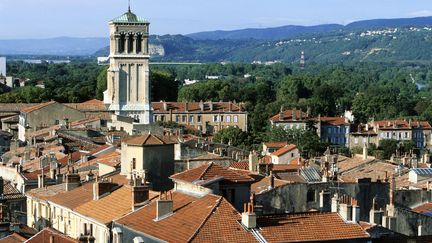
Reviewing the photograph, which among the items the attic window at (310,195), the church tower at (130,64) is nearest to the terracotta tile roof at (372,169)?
the attic window at (310,195)

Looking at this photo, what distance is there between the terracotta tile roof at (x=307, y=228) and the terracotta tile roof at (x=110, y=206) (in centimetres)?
499

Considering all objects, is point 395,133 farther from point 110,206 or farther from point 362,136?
point 110,206

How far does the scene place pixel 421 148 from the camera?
11069cm

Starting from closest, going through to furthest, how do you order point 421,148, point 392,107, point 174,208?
point 174,208 < point 421,148 < point 392,107

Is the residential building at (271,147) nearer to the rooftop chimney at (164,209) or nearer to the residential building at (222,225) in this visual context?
the residential building at (222,225)

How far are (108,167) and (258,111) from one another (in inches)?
3470

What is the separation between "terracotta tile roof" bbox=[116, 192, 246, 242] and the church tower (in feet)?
216

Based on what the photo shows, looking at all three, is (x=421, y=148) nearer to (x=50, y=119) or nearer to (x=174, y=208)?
(x=50, y=119)

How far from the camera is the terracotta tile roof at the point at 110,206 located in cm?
2902

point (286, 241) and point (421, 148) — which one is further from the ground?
point (286, 241)

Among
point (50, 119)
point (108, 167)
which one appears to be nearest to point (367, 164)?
point (108, 167)

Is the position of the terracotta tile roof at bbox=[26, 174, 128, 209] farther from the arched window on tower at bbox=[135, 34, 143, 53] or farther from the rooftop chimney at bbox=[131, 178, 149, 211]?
the arched window on tower at bbox=[135, 34, 143, 53]

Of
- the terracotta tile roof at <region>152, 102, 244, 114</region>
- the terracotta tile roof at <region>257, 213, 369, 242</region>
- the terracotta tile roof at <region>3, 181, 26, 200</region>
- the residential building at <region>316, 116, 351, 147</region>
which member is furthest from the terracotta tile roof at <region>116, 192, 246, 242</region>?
the residential building at <region>316, 116, 351, 147</region>

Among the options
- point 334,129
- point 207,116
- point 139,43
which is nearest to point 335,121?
point 334,129
